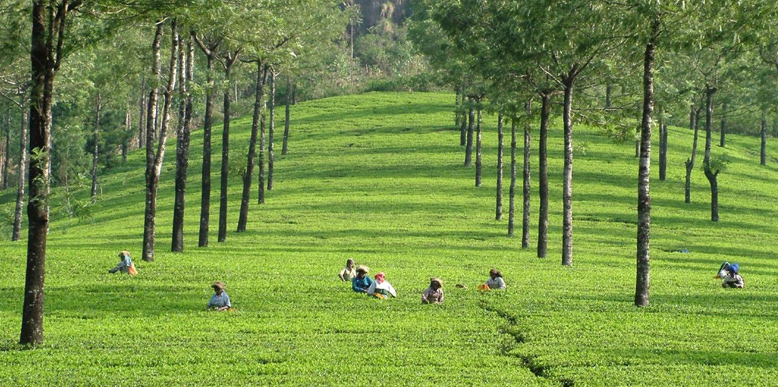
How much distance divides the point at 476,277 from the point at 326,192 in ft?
156

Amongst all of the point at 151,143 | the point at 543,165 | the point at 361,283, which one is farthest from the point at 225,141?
the point at 361,283

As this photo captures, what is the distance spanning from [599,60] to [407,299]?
65.7ft

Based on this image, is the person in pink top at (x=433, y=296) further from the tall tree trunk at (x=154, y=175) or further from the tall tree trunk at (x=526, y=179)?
the tall tree trunk at (x=526, y=179)

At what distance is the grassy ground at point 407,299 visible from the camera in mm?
20469

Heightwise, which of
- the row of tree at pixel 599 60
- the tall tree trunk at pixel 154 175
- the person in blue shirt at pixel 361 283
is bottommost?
the person in blue shirt at pixel 361 283

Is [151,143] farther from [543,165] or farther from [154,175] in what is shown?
[543,165]

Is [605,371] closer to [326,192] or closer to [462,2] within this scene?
[462,2]

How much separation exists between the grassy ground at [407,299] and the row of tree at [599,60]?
416 centimetres

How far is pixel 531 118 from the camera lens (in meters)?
50.2

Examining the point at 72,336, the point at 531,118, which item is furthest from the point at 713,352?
the point at 531,118

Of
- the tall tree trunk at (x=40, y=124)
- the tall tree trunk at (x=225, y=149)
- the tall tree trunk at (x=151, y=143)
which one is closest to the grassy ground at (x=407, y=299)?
the tall tree trunk at (x=40, y=124)

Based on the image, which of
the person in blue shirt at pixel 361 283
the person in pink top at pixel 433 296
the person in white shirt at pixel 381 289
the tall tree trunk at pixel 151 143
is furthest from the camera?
the tall tree trunk at pixel 151 143

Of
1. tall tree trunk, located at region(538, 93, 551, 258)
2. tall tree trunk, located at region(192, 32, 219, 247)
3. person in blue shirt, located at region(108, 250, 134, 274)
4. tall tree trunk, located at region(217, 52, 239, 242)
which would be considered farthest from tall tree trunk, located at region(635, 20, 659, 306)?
tall tree trunk, located at region(217, 52, 239, 242)

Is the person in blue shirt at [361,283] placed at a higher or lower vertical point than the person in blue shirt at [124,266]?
higher
